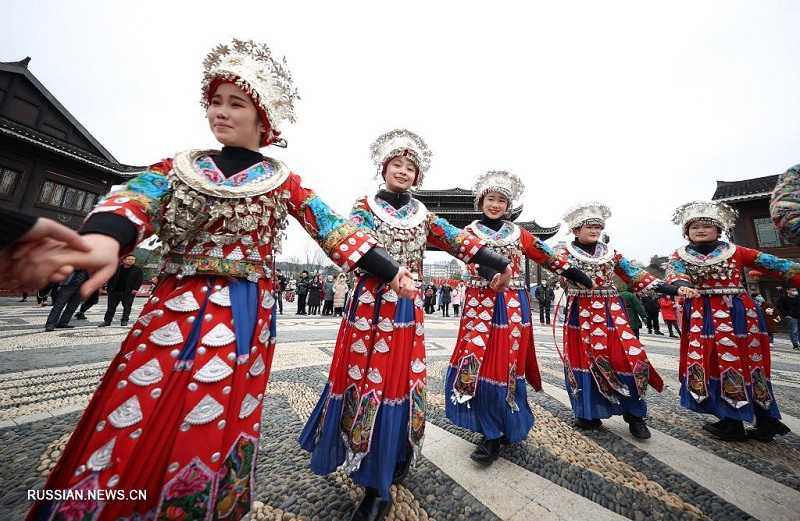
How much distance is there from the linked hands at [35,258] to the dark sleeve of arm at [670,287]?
4.17m

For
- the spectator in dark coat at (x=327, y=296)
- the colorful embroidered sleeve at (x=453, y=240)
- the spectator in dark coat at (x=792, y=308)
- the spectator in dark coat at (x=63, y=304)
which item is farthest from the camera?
the spectator in dark coat at (x=327, y=296)

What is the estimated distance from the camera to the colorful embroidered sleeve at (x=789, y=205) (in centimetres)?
168

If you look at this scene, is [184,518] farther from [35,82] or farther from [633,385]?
[35,82]

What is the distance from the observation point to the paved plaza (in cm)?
185

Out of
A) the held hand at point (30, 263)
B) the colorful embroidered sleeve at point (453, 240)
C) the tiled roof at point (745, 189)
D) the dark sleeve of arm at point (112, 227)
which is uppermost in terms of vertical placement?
the tiled roof at point (745, 189)

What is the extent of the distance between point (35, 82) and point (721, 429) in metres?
28.2

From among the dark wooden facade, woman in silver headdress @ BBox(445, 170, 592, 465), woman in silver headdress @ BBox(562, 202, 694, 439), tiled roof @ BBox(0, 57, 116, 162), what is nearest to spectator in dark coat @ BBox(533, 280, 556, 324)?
woman in silver headdress @ BBox(562, 202, 694, 439)

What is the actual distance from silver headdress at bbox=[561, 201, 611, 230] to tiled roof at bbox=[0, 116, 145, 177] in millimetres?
22172

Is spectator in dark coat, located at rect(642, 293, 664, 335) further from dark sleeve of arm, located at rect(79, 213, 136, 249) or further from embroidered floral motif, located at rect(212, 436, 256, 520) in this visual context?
dark sleeve of arm, located at rect(79, 213, 136, 249)

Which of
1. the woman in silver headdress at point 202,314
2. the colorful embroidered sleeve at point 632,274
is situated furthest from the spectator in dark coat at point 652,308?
the woman in silver headdress at point 202,314

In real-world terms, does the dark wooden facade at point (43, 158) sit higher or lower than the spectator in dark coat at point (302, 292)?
higher

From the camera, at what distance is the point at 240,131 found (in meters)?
1.51

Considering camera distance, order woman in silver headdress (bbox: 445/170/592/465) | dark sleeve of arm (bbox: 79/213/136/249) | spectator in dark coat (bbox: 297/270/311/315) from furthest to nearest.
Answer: spectator in dark coat (bbox: 297/270/311/315), woman in silver headdress (bbox: 445/170/592/465), dark sleeve of arm (bbox: 79/213/136/249)

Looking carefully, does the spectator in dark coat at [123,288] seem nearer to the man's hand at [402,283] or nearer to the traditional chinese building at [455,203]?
the man's hand at [402,283]
